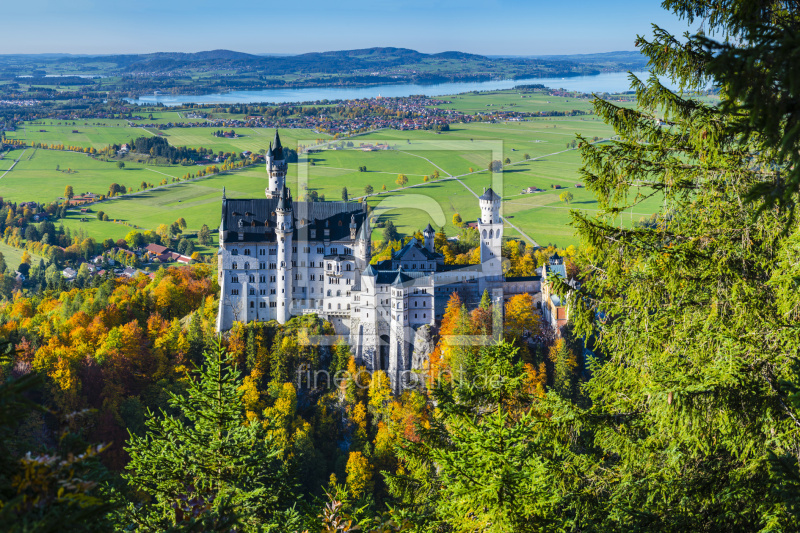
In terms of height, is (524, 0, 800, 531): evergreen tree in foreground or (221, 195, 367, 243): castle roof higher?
(524, 0, 800, 531): evergreen tree in foreground

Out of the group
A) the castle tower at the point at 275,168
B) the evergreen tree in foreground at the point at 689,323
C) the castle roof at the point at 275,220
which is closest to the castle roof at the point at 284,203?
the castle roof at the point at 275,220

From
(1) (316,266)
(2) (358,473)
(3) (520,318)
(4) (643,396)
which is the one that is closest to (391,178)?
(1) (316,266)

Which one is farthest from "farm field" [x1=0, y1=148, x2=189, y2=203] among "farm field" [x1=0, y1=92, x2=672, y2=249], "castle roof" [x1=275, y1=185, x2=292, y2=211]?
"castle roof" [x1=275, y1=185, x2=292, y2=211]

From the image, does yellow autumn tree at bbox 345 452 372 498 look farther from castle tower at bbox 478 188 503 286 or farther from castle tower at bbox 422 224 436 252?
castle tower at bbox 422 224 436 252

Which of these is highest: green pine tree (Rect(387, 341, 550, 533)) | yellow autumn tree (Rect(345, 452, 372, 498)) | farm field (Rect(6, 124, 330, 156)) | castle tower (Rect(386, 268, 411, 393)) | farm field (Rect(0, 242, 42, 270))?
farm field (Rect(6, 124, 330, 156))

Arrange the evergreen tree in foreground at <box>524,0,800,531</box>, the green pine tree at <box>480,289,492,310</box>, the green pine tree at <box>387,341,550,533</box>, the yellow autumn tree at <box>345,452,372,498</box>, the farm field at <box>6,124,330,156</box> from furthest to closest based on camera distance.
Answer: the farm field at <box>6,124,330,156</box> → the green pine tree at <box>480,289,492,310</box> → the yellow autumn tree at <box>345,452,372,498</box> → the green pine tree at <box>387,341,550,533</box> → the evergreen tree in foreground at <box>524,0,800,531</box>

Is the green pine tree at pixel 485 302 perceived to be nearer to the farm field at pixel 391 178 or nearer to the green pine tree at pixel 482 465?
the farm field at pixel 391 178
